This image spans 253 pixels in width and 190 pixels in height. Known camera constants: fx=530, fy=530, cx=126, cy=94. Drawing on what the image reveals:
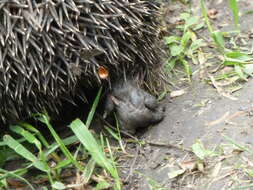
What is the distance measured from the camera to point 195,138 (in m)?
3.02

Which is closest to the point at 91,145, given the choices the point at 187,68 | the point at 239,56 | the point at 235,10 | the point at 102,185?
the point at 102,185

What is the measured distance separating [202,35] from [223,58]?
45cm

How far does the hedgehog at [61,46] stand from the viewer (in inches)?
109

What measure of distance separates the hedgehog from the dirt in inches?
17.6

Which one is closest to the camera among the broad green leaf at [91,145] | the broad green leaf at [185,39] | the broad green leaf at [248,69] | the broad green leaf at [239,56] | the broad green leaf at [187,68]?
the broad green leaf at [91,145]

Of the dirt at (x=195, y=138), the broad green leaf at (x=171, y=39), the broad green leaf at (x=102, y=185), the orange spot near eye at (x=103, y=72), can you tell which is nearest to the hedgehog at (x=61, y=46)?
the orange spot near eye at (x=103, y=72)

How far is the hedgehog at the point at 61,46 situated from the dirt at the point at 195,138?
1.46 ft

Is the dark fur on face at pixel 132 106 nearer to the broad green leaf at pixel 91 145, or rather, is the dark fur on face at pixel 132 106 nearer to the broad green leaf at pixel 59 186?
the broad green leaf at pixel 91 145

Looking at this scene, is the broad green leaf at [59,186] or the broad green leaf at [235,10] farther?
the broad green leaf at [235,10]

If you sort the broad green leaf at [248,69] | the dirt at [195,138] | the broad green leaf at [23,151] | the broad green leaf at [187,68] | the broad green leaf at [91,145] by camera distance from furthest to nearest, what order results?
the broad green leaf at [187,68] → the broad green leaf at [248,69] → the broad green leaf at [23,151] → the broad green leaf at [91,145] → the dirt at [195,138]

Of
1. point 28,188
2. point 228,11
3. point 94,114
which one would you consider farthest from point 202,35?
point 28,188

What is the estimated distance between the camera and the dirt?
2729 mm

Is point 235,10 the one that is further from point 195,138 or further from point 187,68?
point 195,138

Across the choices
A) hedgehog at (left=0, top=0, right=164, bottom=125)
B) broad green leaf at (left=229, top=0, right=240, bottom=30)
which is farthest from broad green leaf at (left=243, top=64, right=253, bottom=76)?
hedgehog at (left=0, top=0, right=164, bottom=125)
